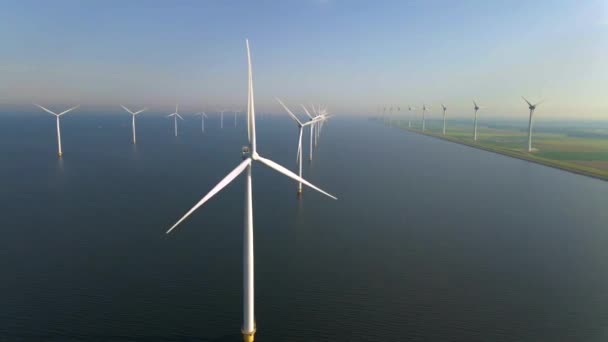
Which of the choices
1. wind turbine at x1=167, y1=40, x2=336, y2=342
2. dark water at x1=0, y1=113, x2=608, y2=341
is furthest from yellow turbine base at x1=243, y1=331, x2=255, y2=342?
dark water at x1=0, y1=113, x2=608, y2=341

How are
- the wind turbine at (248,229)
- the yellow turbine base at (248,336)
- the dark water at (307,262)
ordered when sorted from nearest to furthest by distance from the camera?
1. the wind turbine at (248,229)
2. the yellow turbine base at (248,336)
3. the dark water at (307,262)

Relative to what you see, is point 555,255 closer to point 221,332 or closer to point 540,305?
point 540,305

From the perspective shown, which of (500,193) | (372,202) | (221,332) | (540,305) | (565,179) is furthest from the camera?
(565,179)

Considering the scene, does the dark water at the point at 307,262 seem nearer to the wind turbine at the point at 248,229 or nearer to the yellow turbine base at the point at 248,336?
the yellow turbine base at the point at 248,336

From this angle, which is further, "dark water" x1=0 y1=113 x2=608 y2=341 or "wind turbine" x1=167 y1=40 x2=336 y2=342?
"dark water" x1=0 y1=113 x2=608 y2=341

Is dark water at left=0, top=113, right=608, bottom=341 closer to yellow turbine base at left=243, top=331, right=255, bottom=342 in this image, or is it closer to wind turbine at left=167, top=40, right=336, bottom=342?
yellow turbine base at left=243, top=331, right=255, bottom=342

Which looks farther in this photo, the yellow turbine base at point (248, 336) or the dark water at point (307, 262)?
the dark water at point (307, 262)

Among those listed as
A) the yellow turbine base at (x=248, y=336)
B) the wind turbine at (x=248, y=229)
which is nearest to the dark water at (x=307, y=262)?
the yellow turbine base at (x=248, y=336)

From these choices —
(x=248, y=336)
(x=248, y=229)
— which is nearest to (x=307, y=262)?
(x=248, y=336)

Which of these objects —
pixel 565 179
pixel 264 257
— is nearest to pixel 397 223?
pixel 264 257
